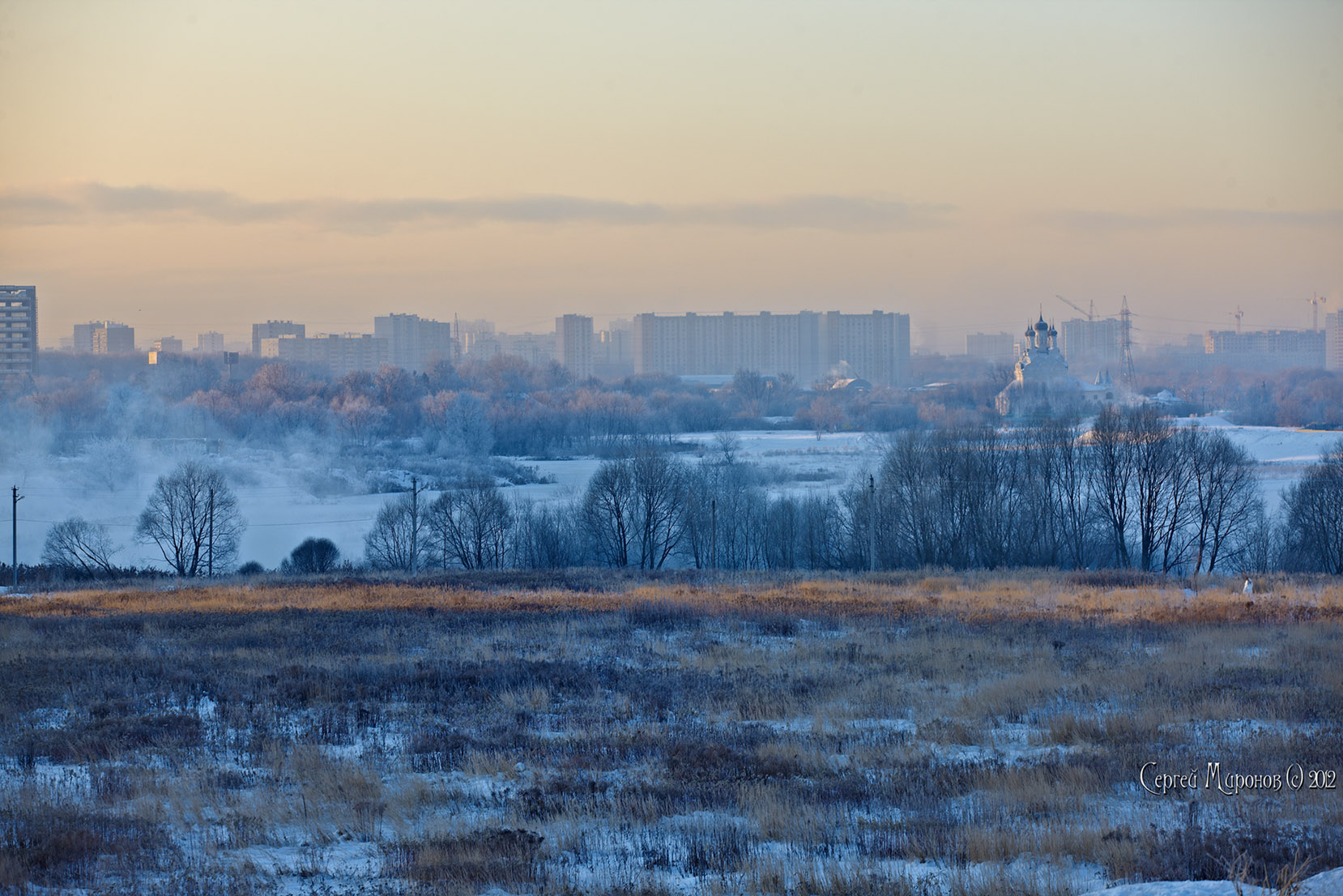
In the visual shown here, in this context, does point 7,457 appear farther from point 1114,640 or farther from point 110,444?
point 1114,640

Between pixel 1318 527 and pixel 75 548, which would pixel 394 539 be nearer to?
pixel 75 548

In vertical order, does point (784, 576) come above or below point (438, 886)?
below

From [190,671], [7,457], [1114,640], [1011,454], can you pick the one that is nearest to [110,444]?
[7,457]

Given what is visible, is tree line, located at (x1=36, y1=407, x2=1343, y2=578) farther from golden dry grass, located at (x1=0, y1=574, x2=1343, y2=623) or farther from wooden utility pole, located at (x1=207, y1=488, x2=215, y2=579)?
golden dry grass, located at (x1=0, y1=574, x2=1343, y2=623)

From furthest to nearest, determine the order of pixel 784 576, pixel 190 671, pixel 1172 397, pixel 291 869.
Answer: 1. pixel 1172 397
2. pixel 784 576
3. pixel 190 671
4. pixel 291 869

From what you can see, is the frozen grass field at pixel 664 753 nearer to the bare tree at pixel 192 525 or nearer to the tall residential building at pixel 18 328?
the bare tree at pixel 192 525

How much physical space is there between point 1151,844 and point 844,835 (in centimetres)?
221

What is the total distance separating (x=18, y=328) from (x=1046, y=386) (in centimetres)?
13533

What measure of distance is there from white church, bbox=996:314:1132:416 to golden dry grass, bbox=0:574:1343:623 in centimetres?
8553

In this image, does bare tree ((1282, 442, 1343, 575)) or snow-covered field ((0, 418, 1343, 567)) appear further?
snow-covered field ((0, 418, 1343, 567))

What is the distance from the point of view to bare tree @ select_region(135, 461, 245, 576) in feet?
163

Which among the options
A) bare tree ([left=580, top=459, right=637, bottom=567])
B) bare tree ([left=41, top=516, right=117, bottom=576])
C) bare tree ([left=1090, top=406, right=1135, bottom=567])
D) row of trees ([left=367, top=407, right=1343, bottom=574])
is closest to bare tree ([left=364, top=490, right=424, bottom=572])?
row of trees ([left=367, top=407, right=1343, bottom=574])

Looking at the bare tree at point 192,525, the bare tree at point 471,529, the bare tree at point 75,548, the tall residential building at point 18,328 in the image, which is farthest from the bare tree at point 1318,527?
the tall residential building at point 18,328

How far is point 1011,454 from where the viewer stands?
52250 mm
